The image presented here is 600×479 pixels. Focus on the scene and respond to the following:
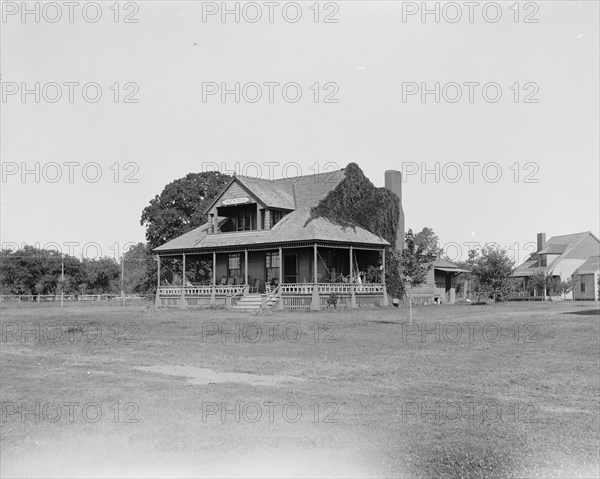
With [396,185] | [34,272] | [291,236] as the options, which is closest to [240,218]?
[291,236]

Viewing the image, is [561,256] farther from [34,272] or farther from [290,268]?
[34,272]

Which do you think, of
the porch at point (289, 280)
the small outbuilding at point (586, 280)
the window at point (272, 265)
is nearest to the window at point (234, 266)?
the porch at point (289, 280)

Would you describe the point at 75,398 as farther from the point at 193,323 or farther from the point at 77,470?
the point at 193,323

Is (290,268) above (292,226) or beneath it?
beneath

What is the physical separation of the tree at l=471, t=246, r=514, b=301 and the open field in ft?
69.6

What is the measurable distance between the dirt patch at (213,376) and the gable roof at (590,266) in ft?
197

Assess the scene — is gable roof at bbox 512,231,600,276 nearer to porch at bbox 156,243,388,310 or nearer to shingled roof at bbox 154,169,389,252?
porch at bbox 156,243,388,310

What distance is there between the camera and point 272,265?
45.7 m

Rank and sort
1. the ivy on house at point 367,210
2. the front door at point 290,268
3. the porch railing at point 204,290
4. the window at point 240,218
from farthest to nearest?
the window at point 240,218
the ivy on house at point 367,210
the front door at point 290,268
the porch railing at point 204,290

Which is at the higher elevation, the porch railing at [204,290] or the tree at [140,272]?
the tree at [140,272]

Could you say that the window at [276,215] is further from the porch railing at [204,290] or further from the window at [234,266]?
the porch railing at [204,290]

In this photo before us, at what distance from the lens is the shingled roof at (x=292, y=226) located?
41.4 m

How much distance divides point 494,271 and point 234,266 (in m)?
17.9

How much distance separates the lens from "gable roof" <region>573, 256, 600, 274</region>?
219 ft
